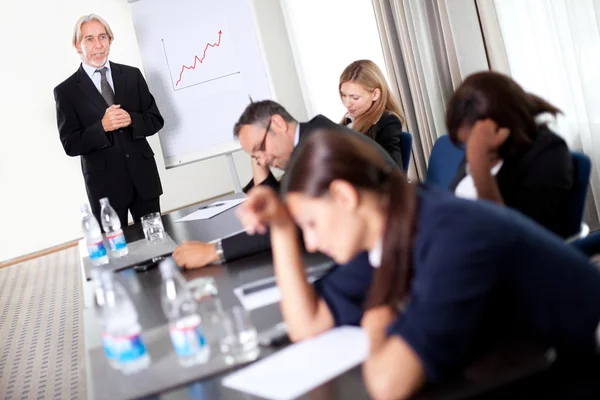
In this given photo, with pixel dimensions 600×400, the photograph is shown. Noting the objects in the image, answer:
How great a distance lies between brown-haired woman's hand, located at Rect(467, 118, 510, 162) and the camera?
6.53 feet

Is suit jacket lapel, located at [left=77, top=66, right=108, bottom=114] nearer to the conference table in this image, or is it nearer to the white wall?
the conference table

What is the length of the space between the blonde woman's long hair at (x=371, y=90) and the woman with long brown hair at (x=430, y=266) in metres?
2.29

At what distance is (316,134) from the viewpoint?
4.23 ft

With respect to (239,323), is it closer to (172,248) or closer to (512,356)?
(512,356)

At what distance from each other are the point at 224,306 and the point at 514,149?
991 mm

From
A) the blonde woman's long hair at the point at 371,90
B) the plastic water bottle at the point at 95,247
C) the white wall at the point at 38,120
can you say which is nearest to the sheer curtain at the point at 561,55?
the blonde woman's long hair at the point at 371,90

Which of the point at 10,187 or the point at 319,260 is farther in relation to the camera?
the point at 10,187

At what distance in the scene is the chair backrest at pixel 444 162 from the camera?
8.57ft

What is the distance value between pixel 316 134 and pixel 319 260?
0.71 m

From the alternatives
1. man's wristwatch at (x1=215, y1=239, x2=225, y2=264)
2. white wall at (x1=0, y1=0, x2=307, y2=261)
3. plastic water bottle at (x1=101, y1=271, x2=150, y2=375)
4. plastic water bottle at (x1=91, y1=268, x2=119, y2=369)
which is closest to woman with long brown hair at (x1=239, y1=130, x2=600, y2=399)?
plastic water bottle at (x1=101, y1=271, x2=150, y2=375)

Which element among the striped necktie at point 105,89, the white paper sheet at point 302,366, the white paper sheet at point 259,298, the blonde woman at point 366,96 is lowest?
the white paper sheet at point 302,366

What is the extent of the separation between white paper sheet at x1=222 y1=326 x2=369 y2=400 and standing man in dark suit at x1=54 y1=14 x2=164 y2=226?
2963 mm

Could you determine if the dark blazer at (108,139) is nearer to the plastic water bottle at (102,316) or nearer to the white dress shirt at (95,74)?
the white dress shirt at (95,74)

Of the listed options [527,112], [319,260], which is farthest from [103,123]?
[527,112]
